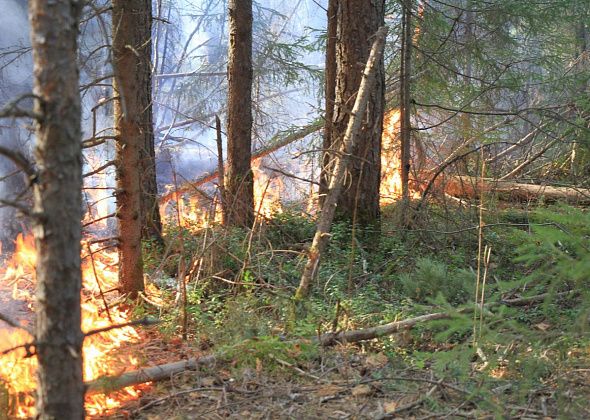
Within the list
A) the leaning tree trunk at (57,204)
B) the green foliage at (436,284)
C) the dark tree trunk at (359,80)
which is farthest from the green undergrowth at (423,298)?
the leaning tree trunk at (57,204)

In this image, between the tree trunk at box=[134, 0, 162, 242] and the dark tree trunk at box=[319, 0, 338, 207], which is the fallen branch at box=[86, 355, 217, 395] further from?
the dark tree trunk at box=[319, 0, 338, 207]

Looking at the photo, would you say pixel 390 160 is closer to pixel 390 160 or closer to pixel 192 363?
pixel 390 160

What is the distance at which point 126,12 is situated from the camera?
6.01m

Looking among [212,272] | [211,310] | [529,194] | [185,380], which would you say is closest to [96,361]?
[185,380]

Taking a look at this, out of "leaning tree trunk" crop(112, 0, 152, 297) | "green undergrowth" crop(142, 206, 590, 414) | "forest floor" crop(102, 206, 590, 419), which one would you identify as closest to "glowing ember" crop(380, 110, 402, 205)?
"green undergrowth" crop(142, 206, 590, 414)

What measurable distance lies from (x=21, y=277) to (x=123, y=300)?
1.60 m

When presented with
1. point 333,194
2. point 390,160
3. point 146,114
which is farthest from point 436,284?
point 390,160

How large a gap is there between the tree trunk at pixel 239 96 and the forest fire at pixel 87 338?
2263mm

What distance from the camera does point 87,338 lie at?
17.5ft

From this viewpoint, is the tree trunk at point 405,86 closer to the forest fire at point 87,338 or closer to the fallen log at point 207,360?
the fallen log at point 207,360

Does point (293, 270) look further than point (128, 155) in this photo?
Yes

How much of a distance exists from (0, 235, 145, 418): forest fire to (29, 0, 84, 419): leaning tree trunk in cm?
24

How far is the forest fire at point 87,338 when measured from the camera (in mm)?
4359

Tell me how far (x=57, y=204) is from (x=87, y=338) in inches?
103
